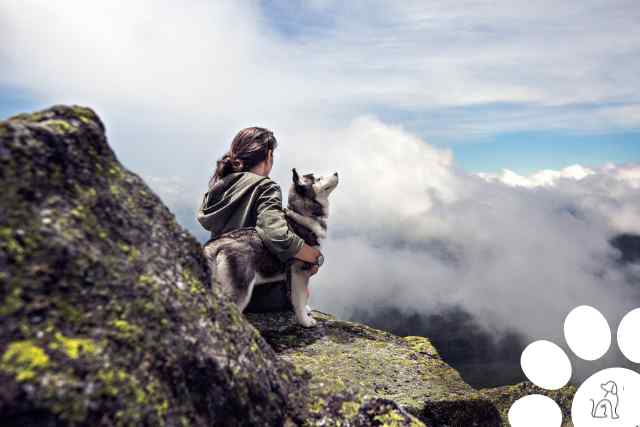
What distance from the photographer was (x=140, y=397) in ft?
9.63

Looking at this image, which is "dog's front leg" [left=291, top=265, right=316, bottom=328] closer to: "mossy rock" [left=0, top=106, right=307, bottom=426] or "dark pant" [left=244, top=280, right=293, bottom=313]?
"dark pant" [left=244, top=280, right=293, bottom=313]

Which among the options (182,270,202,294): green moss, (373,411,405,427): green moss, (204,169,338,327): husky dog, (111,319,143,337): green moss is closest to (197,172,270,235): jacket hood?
(204,169,338,327): husky dog

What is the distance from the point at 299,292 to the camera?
8.88m

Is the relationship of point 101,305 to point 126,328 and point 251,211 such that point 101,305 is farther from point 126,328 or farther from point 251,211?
point 251,211

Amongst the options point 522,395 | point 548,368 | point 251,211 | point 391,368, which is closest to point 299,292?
point 251,211

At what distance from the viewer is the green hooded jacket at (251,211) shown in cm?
799

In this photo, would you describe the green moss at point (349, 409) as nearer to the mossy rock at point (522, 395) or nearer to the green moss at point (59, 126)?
the green moss at point (59, 126)

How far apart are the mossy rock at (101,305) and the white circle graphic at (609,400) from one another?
292 inches

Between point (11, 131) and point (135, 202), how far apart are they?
0.98 metres

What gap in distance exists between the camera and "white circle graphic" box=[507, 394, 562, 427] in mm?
8688

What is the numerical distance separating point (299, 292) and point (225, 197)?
2270 mm

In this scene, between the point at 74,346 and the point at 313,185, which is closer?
the point at 74,346

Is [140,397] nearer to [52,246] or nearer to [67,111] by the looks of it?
[52,246]

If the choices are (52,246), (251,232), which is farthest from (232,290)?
(52,246)
